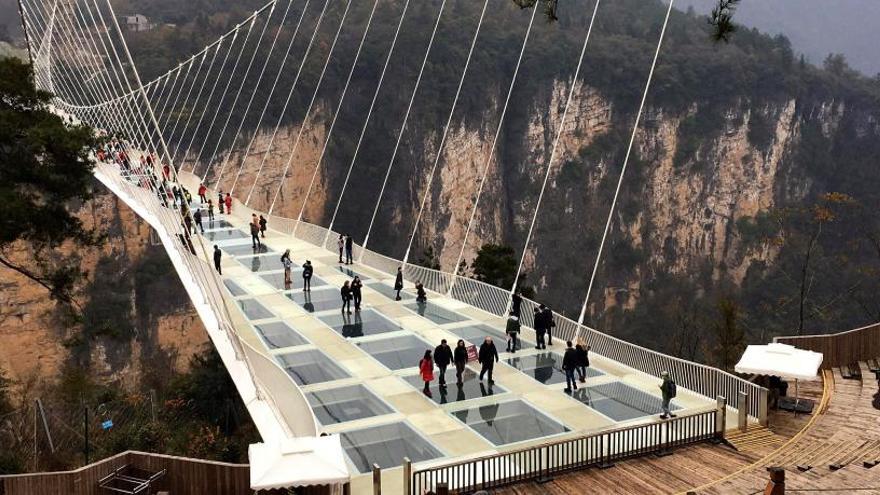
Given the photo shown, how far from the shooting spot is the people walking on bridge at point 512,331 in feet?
59.9

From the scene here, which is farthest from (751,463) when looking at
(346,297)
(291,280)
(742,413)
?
(291,280)

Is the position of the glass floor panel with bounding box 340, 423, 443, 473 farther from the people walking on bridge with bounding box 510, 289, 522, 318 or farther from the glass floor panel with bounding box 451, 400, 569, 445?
the people walking on bridge with bounding box 510, 289, 522, 318

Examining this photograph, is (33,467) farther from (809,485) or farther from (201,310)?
(809,485)

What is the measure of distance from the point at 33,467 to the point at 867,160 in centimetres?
8482

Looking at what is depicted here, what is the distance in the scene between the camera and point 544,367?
17484 mm

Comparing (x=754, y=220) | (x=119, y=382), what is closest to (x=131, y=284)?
(x=119, y=382)

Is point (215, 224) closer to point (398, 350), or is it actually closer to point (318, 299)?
point (318, 299)

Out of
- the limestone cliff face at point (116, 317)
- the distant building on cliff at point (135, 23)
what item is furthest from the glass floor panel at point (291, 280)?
the distant building on cliff at point (135, 23)

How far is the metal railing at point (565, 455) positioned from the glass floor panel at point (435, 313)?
823cm

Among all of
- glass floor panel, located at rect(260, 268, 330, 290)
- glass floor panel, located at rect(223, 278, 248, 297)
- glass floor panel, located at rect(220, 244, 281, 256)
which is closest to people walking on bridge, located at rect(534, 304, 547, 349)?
glass floor panel, located at rect(260, 268, 330, 290)

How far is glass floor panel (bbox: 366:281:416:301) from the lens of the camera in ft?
77.7

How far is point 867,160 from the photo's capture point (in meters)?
86.9

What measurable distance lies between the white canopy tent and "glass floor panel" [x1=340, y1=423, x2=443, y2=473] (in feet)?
17.1

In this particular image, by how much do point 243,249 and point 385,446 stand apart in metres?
18.3
